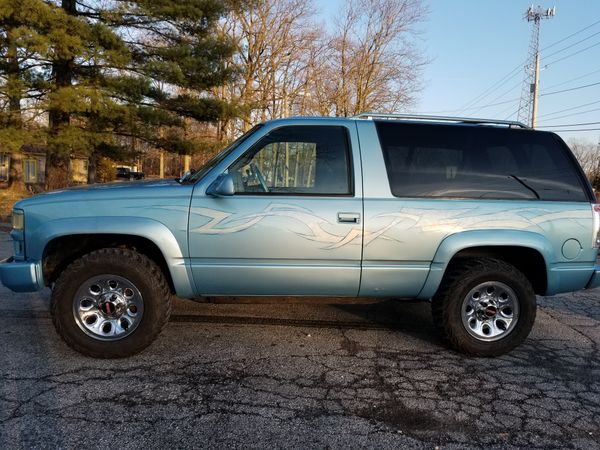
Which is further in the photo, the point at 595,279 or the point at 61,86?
the point at 61,86

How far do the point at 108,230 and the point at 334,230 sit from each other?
178 centimetres

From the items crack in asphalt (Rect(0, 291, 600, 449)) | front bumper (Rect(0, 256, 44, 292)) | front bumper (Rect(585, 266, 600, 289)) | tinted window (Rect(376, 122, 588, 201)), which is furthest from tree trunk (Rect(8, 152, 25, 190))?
front bumper (Rect(585, 266, 600, 289))

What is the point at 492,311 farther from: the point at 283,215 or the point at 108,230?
the point at 108,230

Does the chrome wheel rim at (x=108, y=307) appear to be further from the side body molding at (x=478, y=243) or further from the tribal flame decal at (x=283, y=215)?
the side body molding at (x=478, y=243)

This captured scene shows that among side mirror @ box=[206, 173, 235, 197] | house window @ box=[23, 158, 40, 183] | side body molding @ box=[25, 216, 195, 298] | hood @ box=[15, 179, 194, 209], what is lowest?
side body molding @ box=[25, 216, 195, 298]

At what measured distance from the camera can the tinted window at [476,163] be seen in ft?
12.5

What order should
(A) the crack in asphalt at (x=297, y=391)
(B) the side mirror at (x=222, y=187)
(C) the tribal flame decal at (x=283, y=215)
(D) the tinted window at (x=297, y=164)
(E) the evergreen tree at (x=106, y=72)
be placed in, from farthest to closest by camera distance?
1. (E) the evergreen tree at (x=106, y=72)
2. (D) the tinted window at (x=297, y=164)
3. (C) the tribal flame decal at (x=283, y=215)
4. (B) the side mirror at (x=222, y=187)
5. (A) the crack in asphalt at (x=297, y=391)

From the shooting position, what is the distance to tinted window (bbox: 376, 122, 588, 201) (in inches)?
150

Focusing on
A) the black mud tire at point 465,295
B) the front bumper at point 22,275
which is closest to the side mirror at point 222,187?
the front bumper at point 22,275

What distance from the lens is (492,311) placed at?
155 inches

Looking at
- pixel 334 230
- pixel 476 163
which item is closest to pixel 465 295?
pixel 476 163

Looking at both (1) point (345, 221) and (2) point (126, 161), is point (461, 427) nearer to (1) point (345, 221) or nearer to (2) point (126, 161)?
(1) point (345, 221)

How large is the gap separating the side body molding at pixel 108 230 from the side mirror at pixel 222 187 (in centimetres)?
47

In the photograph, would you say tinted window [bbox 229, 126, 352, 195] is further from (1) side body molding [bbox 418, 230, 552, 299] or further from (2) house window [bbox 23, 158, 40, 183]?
(2) house window [bbox 23, 158, 40, 183]
